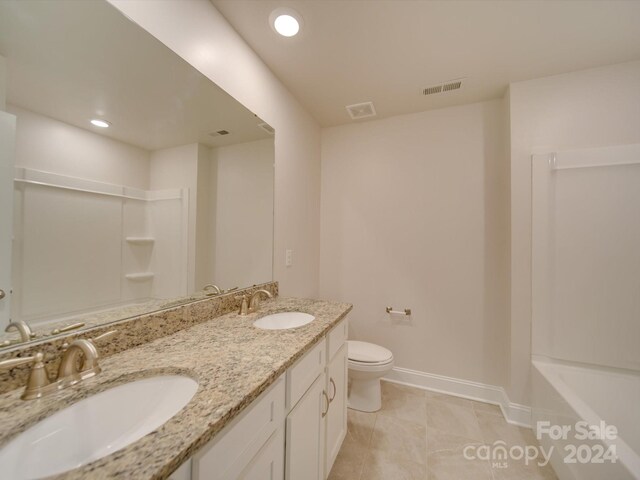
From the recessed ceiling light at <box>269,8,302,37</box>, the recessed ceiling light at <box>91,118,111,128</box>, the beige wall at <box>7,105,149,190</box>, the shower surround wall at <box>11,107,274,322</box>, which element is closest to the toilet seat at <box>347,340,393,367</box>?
the shower surround wall at <box>11,107,274,322</box>

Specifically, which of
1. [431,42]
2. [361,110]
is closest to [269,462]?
[431,42]

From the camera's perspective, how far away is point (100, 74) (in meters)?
0.86

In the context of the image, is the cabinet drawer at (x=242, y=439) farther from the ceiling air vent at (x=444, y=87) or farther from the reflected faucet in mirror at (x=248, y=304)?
the ceiling air vent at (x=444, y=87)

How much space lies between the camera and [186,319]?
3.66ft

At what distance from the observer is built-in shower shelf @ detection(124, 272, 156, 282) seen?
955mm

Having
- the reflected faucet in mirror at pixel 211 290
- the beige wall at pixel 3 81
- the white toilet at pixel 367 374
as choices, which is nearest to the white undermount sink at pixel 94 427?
the reflected faucet in mirror at pixel 211 290

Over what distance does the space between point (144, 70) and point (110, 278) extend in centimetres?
83

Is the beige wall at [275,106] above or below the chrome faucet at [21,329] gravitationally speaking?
above

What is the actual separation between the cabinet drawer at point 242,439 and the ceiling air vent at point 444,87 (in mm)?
2176

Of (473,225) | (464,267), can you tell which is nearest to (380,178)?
(473,225)

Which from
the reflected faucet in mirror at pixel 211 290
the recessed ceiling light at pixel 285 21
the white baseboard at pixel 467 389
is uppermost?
the recessed ceiling light at pixel 285 21

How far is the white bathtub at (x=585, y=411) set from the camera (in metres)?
1.01

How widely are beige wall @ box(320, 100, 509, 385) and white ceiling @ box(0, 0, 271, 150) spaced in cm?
153

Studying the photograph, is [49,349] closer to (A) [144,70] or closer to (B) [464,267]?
(A) [144,70]
